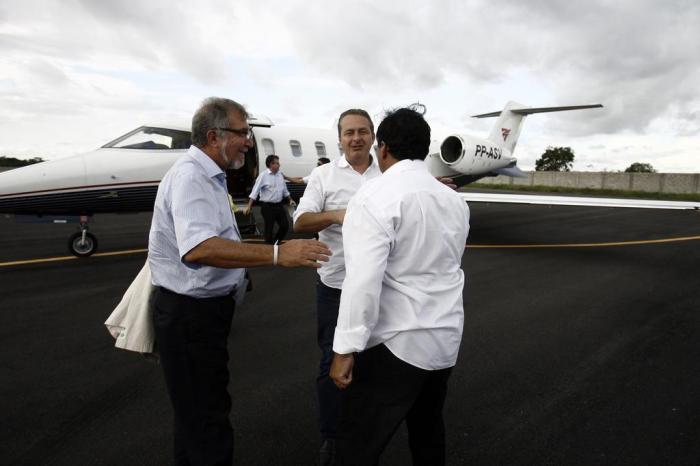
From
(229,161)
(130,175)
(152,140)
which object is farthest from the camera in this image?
(152,140)

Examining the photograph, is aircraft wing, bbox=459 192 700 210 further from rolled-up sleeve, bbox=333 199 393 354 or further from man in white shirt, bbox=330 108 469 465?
rolled-up sleeve, bbox=333 199 393 354

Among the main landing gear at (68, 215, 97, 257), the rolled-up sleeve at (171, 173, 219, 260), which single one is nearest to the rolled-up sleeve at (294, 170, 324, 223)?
the rolled-up sleeve at (171, 173, 219, 260)

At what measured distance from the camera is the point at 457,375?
11.7 ft

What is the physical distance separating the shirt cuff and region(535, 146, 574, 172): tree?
91.1 m

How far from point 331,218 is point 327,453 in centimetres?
132

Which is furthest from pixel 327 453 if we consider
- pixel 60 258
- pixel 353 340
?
pixel 60 258

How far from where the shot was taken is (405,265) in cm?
169

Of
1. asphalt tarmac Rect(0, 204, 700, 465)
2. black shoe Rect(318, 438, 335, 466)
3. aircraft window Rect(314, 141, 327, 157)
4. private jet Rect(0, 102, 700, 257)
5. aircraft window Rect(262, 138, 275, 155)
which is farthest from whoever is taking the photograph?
aircraft window Rect(314, 141, 327, 157)

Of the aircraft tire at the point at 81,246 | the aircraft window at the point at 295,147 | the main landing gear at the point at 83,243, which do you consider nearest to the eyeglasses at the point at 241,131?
the main landing gear at the point at 83,243

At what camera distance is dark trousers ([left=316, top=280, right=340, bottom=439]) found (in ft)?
8.27

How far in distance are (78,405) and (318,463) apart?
176 centimetres

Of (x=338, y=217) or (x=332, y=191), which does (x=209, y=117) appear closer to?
(x=338, y=217)

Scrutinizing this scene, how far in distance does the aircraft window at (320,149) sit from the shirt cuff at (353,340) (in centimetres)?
968

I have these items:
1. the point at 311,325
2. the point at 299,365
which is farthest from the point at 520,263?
the point at 299,365
